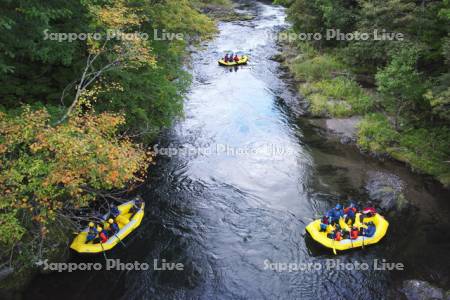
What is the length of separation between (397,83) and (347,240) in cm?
917

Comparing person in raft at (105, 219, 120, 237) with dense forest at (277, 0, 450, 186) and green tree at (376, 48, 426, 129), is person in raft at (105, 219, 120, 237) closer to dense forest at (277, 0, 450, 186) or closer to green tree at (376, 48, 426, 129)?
dense forest at (277, 0, 450, 186)

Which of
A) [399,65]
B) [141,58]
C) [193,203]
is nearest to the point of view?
[141,58]

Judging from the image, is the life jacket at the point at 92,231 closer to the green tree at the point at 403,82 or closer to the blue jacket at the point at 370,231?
the blue jacket at the point at 370,231

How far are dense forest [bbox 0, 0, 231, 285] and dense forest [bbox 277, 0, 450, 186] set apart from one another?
1048 cm

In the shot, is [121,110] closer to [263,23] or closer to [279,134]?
[279,134]

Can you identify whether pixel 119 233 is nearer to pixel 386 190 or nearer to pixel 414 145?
pixel 386 190

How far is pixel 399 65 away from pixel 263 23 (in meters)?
31.9

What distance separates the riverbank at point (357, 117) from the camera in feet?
62.9

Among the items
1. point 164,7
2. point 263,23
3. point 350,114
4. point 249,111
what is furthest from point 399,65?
point 263,23

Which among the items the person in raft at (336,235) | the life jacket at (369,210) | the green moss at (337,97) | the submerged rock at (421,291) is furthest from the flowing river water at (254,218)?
the green moss at (337,97)

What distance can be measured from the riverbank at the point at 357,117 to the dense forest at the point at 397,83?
5cm

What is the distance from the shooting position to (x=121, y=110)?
49.1 ft

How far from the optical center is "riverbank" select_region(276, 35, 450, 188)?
19.2 meters

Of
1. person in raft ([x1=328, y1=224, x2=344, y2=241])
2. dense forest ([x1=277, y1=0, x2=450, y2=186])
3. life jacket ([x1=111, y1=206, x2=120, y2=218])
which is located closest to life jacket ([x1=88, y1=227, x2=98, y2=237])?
life jacket ([x1=111, y1=206, x2=120, y2=218])
